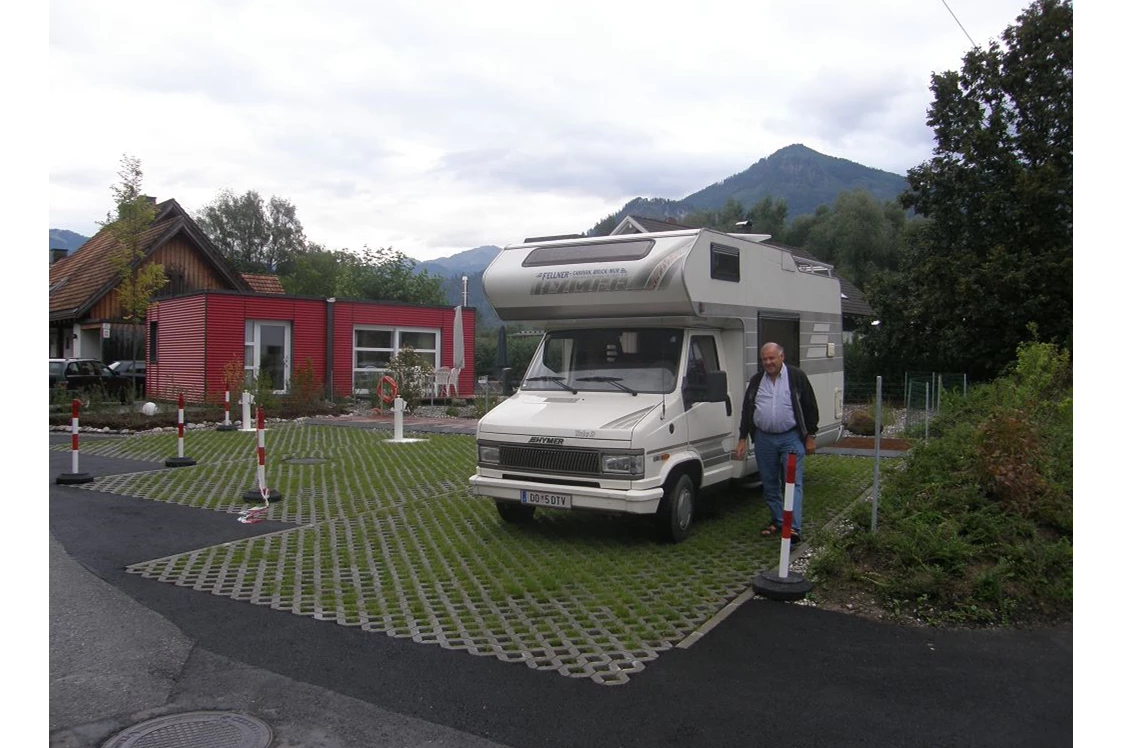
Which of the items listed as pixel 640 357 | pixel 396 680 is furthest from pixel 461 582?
pixel 640 357

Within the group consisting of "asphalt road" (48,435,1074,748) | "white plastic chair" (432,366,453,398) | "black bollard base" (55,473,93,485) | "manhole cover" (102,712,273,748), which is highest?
"white plastic chair" (432,366,453,398)

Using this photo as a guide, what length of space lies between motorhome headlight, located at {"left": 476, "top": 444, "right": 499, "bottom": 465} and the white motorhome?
2 cm

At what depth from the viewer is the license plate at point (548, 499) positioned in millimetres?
7461

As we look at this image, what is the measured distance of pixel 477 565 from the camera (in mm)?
7023

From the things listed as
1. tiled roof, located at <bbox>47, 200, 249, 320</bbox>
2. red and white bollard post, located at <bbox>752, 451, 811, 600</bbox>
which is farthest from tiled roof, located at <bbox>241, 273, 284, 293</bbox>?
red and white bollard post, located at <bbox>752, 451, 811, 600</bbox>

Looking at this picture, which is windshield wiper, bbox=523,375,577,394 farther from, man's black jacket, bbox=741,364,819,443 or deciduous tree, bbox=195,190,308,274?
deciduous tree, bbox=195,190,308,274

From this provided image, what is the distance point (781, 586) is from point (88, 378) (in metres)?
25.0

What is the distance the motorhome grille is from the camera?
7.35 m

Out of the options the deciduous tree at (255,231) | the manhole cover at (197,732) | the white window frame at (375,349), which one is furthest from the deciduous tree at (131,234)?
the deciduous tree at (255,231)

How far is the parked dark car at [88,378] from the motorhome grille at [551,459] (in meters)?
19.9

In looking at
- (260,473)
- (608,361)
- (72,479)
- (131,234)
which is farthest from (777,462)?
(131,234)

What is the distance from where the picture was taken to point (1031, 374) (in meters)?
10.5

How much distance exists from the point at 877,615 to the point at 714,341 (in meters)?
3.67

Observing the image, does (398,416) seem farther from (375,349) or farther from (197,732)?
(197,732)
